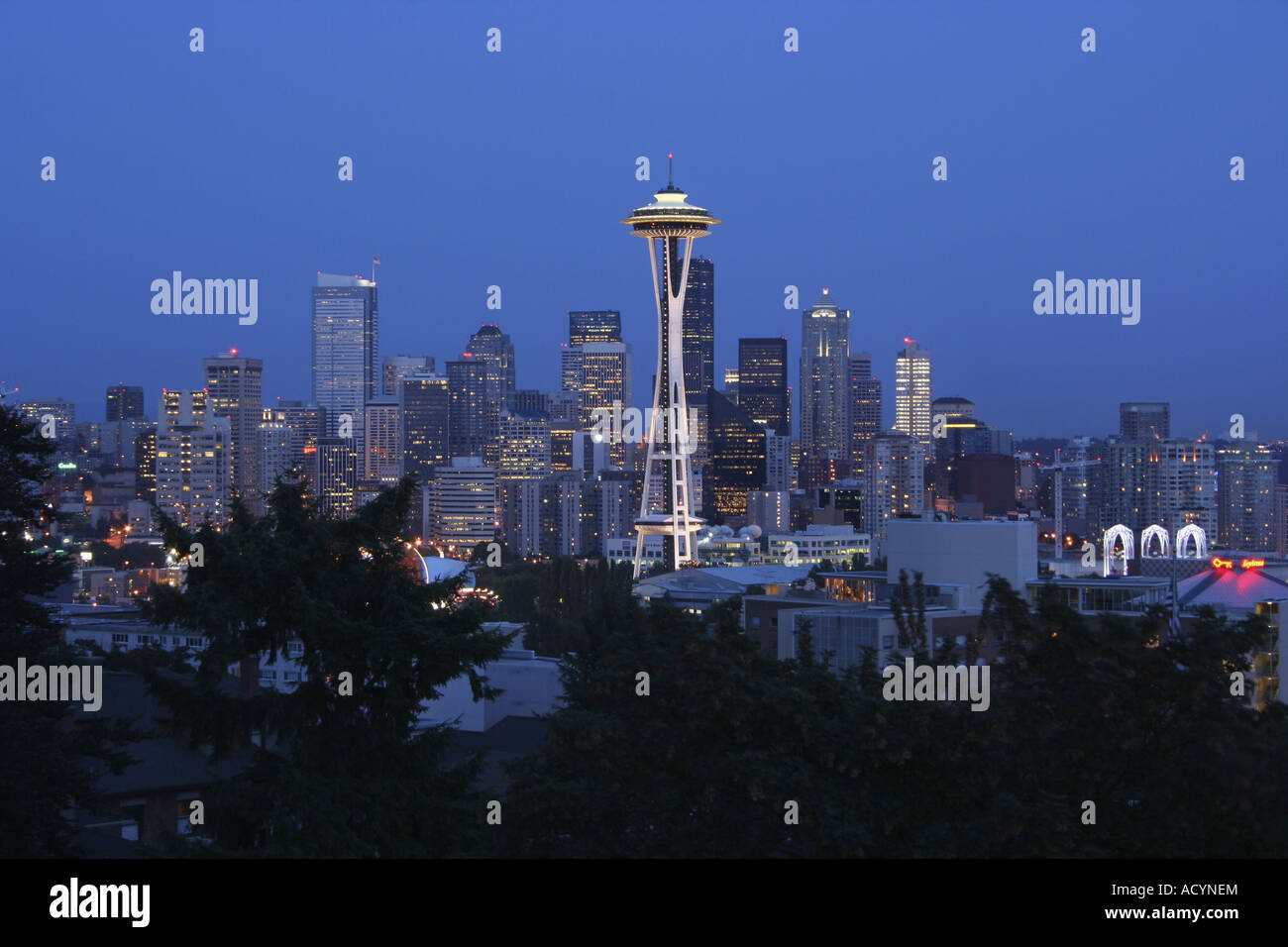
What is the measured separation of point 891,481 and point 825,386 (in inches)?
2243

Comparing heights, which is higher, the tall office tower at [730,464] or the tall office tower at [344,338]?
the tall office tower at [344,338]

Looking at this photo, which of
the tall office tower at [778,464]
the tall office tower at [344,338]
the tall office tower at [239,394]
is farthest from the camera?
the tall office tower at [344,338]

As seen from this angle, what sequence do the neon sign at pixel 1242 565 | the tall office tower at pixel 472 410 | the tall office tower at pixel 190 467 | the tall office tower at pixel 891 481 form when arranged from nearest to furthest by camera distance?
1. the neon sign at pixel 1242 565
2. the tall office tower at pixel 190 467
3. the tall office tower at pixel 891 481
4. the tall office tower at pixel 472 410

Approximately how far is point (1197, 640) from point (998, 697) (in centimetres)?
152

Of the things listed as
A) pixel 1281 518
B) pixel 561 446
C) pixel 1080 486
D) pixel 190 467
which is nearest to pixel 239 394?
pixel 190 467

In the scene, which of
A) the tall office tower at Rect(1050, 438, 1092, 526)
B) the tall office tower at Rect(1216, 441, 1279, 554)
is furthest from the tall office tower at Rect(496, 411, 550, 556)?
the tall office tower at Rect(1216, 441, 1279, 554)

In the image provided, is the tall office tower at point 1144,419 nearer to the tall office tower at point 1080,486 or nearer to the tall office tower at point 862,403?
the tall office tower at point 1080,486

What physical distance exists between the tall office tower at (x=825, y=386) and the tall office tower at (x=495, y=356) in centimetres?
3190

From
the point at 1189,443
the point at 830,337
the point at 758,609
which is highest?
the point at 830,337

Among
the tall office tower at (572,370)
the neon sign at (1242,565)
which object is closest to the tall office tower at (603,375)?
the tall office tower at (572,370)

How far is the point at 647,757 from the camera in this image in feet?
33.9

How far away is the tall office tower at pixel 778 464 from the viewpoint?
541 feet
